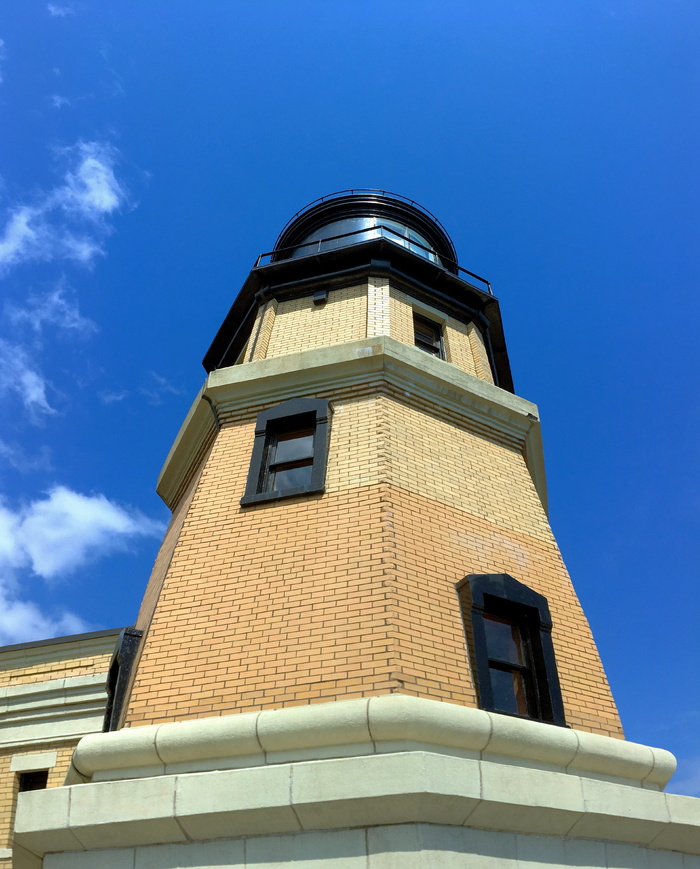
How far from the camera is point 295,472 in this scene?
33.2 feet

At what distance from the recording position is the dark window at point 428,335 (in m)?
13.7

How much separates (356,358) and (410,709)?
18.8 ft

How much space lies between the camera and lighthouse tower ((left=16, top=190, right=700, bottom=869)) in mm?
6215

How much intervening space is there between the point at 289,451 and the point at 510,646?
13.4 feet

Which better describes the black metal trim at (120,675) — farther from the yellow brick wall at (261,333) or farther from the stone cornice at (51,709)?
the yellow brick wall at (261,333)

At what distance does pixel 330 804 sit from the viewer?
19.8 ft

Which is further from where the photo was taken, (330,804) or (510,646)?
(510,646)

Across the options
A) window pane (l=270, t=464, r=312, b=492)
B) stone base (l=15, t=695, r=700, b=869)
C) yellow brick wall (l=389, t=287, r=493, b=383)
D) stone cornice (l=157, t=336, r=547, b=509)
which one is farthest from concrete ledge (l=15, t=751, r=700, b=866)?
yellow brick wall (l=389, t=287, r=493, b=383)

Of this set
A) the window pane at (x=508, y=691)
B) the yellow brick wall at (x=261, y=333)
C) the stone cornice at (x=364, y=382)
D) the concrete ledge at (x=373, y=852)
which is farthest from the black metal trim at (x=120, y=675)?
the yellow brick wall at (x=261, y=333)

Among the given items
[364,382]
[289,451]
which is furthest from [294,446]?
[364,382]

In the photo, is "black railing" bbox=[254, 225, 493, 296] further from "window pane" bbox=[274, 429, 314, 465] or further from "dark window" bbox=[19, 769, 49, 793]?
"dark window" bbox=[19, 769, 49, 793]

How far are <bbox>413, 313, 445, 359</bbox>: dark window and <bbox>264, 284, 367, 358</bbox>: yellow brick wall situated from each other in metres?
1.23

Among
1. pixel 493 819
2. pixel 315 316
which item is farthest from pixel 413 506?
pixel 315 316

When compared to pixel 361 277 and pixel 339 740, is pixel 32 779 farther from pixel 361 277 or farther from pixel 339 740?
pixel 361 277
